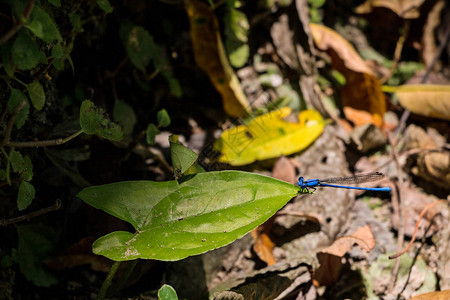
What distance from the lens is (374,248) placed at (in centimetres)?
222

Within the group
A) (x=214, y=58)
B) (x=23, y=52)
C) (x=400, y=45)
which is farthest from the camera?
(x=400, y=45)

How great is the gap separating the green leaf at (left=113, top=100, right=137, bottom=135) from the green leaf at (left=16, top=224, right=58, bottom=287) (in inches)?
27.9

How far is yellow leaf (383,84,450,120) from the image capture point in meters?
2.78

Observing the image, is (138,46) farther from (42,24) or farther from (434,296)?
(434,296)

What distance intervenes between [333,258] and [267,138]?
33.0 inches

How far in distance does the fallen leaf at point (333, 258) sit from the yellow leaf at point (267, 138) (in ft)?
2.22

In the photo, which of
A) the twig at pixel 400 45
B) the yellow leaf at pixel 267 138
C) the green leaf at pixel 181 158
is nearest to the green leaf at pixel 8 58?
the green leaf at pixel 181 158

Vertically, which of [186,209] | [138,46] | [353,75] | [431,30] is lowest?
[353,75]

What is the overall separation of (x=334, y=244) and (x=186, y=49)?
1.66 m

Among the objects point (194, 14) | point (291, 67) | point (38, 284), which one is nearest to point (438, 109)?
point (291, 67)

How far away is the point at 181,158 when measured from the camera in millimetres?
1604

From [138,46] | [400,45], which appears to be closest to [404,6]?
[400,45]

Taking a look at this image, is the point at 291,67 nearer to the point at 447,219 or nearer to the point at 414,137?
the point at 414,137

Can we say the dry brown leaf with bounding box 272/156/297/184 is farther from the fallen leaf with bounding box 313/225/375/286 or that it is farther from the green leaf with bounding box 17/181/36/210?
the green leaf with bounding box 17/181/36/210
